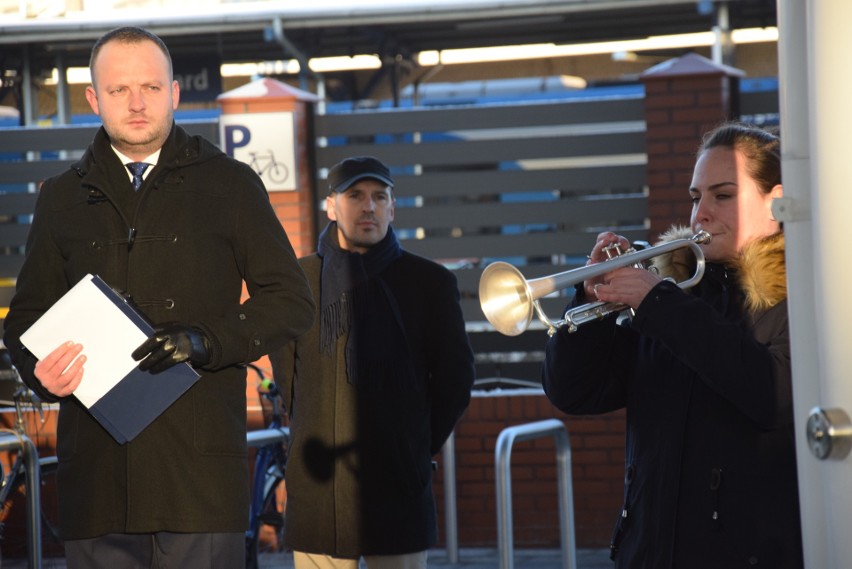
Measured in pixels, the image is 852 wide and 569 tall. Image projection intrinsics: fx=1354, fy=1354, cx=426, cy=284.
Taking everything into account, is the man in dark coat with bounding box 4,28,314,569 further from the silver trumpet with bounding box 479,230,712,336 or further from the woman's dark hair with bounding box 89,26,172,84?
the silver trumpet with bounding box 479,230,712,336

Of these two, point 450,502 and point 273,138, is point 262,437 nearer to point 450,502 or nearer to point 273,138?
point 450,502

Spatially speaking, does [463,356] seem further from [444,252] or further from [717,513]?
[444,252]

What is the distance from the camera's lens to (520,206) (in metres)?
8.87

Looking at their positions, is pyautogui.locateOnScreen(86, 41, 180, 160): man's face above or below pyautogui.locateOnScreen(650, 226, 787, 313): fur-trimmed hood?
above

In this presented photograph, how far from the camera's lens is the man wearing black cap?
4840 mm

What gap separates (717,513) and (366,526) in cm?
201

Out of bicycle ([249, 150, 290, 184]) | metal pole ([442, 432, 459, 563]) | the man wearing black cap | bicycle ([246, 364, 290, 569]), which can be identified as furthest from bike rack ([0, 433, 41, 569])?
bicycle ([249, 150, 290, 184])

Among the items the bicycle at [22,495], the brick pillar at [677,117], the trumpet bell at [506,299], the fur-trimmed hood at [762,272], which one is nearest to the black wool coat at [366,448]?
the trumpet bell at [506,299]

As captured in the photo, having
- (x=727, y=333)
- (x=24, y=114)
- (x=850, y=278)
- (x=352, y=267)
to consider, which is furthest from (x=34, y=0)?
(x=850, y=278)

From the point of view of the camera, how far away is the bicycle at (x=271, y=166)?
28.6 feet

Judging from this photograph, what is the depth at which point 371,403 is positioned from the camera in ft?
16.0

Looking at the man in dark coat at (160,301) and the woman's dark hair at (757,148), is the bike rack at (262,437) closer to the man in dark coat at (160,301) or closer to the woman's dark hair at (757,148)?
the man in dark coat at (160,301)

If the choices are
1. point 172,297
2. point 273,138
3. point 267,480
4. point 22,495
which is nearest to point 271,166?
point 273,138

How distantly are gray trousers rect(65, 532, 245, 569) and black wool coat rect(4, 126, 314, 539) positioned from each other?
1.1 inches
